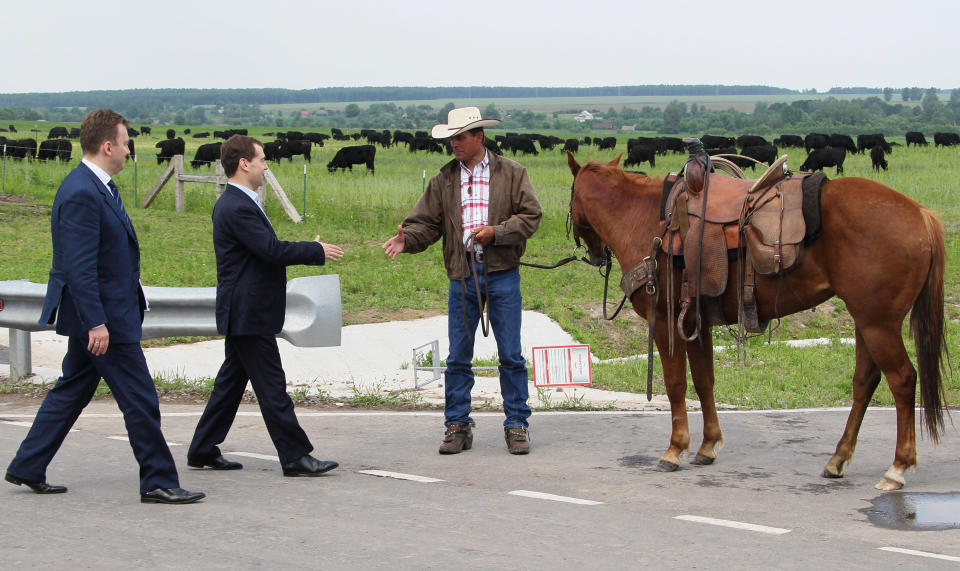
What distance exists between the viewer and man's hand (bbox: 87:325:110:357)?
5.88 meters

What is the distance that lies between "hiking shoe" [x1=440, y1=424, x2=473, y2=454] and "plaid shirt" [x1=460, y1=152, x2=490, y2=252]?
128cm

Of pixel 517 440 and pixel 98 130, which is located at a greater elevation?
pixel 98 130

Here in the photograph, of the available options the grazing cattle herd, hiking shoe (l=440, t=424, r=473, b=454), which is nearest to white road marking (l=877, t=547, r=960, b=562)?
hiking shoe (l=440, t=424, r=473, b=454)

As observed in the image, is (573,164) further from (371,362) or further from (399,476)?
(371,362)

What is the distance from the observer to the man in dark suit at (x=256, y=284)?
6656 millimetres

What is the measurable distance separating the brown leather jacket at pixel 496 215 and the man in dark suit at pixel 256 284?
3.69 feet

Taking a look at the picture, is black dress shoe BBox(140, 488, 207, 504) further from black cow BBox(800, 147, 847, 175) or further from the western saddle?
black cow BBox(800, 147, 847, 175)

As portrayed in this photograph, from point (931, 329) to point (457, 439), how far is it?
10.2 ft

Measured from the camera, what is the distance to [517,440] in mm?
7492

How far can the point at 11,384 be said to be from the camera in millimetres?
9875

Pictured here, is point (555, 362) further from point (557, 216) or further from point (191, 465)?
point (557, 216)

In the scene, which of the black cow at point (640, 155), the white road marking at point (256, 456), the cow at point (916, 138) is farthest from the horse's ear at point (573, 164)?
the cow at point (916, 138)

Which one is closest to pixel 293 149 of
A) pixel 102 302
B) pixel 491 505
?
pixel 102 302

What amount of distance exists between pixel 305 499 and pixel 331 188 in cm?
2232
